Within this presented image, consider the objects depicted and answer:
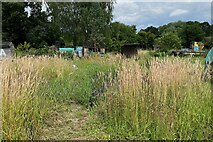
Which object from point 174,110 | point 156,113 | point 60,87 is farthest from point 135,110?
point 60,87

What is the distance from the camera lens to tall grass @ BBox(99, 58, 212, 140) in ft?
6.70

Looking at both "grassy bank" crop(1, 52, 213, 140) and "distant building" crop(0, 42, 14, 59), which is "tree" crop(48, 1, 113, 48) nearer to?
"distant building" crop(0, 42, 14, 59)

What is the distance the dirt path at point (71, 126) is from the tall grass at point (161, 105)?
144 millimetres

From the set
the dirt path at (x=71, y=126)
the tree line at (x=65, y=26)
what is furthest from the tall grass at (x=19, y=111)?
the tree line at (x=65, y=26)

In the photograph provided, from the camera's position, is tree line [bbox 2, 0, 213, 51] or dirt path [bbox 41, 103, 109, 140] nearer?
dirt path [bbox 41, 103, 109, 140]

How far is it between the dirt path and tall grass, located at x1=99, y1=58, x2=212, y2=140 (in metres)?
0.14

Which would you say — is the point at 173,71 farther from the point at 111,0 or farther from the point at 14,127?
the point at 111,0

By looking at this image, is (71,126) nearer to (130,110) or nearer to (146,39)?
(130,110)

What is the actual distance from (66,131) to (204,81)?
1.45 meters

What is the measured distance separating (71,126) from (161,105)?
846 millimetres

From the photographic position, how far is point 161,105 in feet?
6.97

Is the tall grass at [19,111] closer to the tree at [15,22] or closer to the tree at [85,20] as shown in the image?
the tree at [85,20]

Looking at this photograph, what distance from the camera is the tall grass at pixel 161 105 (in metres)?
2.04

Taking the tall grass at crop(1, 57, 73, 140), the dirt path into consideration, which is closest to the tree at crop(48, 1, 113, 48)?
the dirt path
